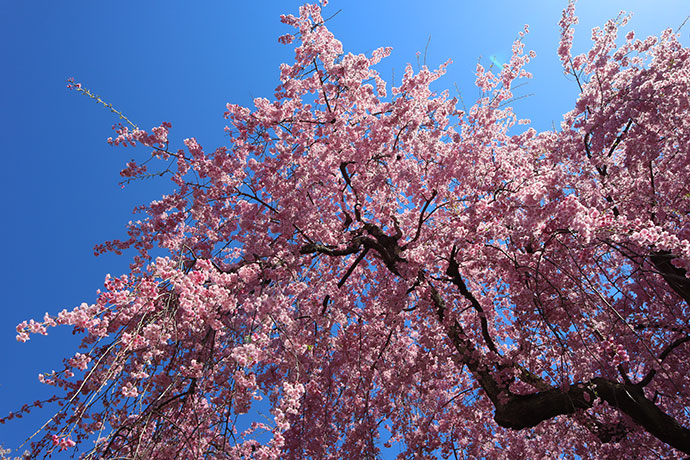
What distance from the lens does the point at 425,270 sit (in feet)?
21.0

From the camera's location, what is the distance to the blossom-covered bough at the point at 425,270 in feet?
15.7

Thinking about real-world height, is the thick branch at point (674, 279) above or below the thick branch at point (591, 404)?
above

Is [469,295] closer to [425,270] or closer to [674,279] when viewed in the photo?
[425,270]

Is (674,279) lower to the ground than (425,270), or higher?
lower

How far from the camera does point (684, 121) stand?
5.82 metres

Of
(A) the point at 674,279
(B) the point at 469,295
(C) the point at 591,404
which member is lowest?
(C) the point at 591,404

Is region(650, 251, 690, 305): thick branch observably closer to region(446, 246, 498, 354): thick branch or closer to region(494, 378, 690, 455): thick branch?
region(494, 378, 690, 455): thick branch

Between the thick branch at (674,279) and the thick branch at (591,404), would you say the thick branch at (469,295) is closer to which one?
the thick branch at (591,404)

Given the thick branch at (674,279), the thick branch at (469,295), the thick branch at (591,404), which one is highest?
the thick branch at (469,295)

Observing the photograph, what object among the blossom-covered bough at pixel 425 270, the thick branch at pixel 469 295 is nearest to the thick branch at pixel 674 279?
the blossom-covered bough at pixel 425 270

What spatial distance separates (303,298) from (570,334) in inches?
148

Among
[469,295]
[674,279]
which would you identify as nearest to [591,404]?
[674,279]

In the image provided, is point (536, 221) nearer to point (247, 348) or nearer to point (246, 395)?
point (247, 348)

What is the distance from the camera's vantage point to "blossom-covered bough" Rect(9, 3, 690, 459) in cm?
478
